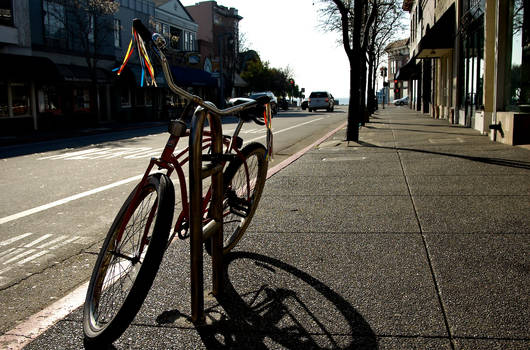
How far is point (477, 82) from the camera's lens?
1627 centimetres

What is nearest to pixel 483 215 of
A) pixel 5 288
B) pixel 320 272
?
pixel 320 272

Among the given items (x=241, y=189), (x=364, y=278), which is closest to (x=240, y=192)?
(x=241, y=189)

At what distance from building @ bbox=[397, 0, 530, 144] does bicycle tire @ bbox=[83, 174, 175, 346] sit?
991cm

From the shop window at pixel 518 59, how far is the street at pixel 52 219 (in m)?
5.28

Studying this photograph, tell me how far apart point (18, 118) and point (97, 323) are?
23704 millimetres

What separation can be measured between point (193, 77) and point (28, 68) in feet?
57.3

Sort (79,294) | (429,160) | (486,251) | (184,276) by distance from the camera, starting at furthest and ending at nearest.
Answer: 1. (429,160)
2. (486,251)
3. (184,276)
4. (79,294)

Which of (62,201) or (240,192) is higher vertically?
(240,192)

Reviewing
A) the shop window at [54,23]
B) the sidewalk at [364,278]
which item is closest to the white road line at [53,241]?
the sidewalk at [364,278]

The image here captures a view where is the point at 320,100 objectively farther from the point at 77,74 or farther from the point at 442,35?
the point at 442,35

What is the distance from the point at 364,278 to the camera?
3621 mm

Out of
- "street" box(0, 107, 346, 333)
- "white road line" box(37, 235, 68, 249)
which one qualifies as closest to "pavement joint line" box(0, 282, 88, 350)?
"street" box(0, 107, 346, 333)

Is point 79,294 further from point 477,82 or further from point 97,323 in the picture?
point 477,82

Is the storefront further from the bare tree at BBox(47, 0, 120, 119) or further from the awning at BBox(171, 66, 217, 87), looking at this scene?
the awning at BBox(171, 66, 217, 87)
